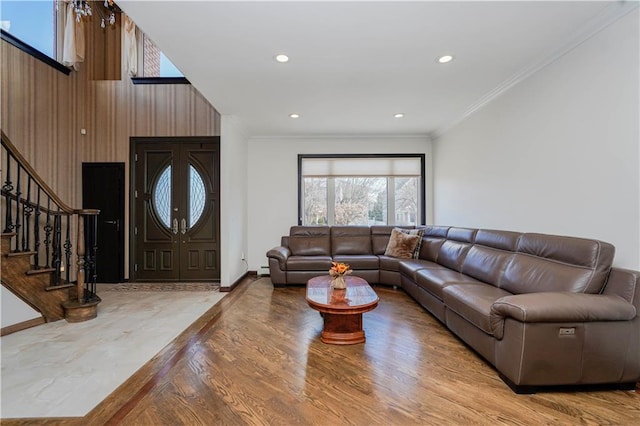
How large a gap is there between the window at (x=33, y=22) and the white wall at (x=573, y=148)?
6.46 m

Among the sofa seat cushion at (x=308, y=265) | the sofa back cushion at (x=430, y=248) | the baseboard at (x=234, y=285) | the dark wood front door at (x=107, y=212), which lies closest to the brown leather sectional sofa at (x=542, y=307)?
the sofa back cushion at (x=430, y=248)

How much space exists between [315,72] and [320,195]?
3.02 metres

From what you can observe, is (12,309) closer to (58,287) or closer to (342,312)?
(58,287)

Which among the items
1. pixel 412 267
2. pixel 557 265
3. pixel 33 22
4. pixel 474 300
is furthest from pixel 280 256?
pixel 33 22

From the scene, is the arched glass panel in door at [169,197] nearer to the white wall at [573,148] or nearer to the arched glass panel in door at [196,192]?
the arched glass panel in door at [196,192]

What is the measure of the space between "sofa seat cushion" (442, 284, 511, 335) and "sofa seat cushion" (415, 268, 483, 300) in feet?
0.50

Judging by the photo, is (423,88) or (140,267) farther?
(140,267)

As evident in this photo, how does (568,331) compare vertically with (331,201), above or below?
below

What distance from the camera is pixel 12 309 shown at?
112 inches

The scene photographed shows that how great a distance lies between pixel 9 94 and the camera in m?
3.74

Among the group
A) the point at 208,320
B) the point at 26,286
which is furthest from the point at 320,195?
the point at 26,286

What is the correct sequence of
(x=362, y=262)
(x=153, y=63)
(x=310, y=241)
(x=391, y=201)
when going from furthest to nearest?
1. (x=391, y=201)
2. (x=310, y=241)
3. (x=153, y=63)
4. (x=362, y=262)

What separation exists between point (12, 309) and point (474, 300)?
4.43 metres

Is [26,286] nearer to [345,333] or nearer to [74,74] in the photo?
[345,333]
